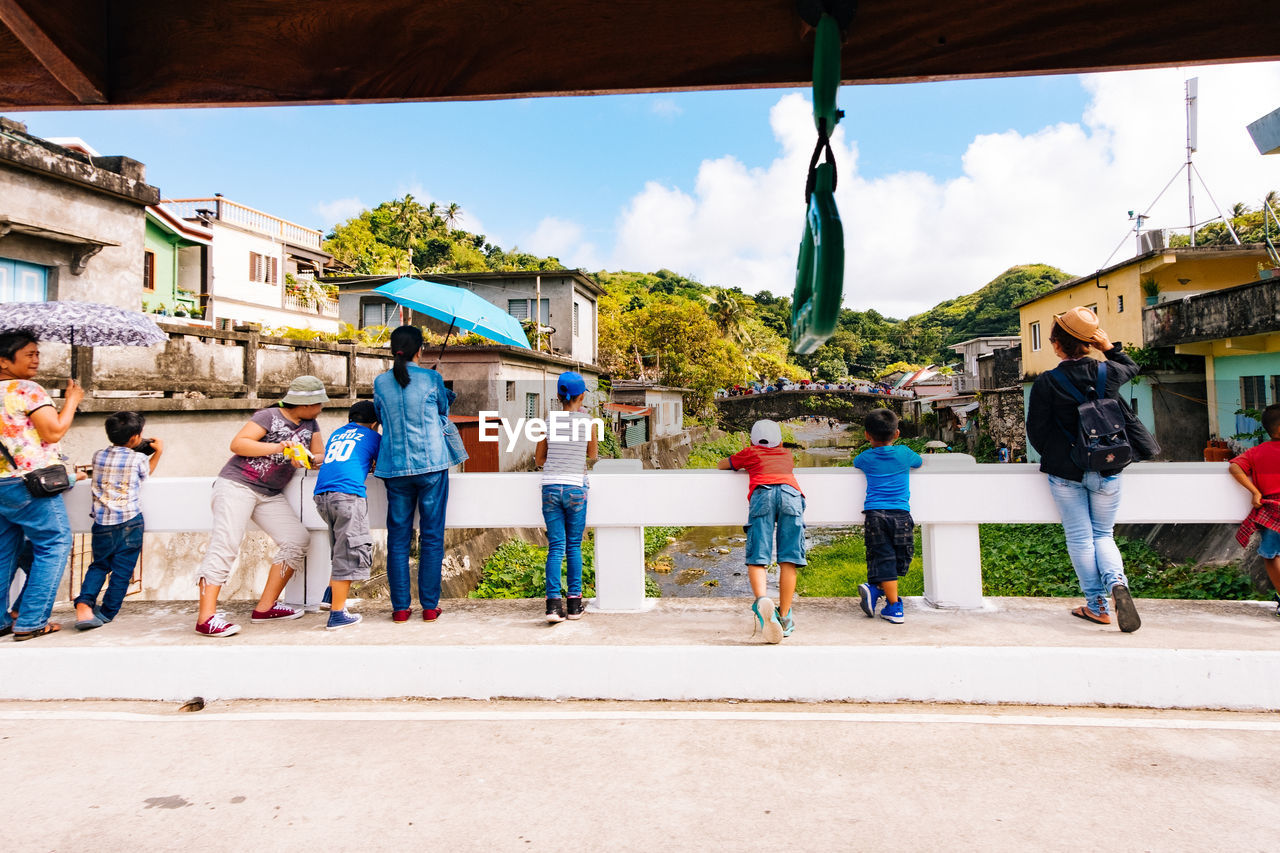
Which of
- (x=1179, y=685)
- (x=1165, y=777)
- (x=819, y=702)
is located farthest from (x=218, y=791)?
(x=1179, y=685)

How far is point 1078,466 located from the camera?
417 cm

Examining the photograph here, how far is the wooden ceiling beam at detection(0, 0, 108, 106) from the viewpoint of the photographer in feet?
7.09

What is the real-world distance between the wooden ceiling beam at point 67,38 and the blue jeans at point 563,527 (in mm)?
2856

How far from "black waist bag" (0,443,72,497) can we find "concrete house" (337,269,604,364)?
23212mm

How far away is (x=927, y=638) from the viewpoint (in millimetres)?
4059

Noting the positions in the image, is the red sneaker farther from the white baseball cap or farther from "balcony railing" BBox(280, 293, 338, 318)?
"balcony railing" BBox(280, 293, 338, 318)

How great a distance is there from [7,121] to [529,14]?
15813mm

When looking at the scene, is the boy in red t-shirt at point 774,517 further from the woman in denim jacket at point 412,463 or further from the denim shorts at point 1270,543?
the denim shorts at point 1270,543

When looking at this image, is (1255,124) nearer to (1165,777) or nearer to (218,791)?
(1165,777)

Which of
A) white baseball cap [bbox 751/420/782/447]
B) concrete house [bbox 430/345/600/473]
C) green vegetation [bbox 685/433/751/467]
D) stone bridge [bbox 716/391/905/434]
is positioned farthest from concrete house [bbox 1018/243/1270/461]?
stone bridge [bbox 716/391/905/434]

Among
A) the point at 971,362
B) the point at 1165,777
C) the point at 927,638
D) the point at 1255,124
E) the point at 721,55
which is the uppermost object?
the point at 971,362

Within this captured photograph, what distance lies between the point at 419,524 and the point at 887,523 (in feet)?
9.48

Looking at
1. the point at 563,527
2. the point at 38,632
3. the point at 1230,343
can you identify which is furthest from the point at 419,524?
the point at 1230,343

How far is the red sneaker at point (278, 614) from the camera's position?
15.2 feet
